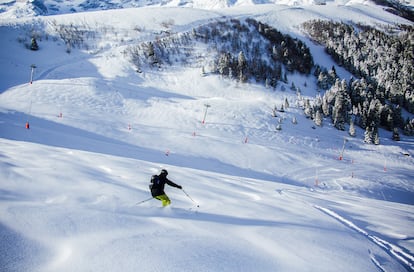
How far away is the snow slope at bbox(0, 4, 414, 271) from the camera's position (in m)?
3.91

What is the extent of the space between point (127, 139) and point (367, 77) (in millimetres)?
88326

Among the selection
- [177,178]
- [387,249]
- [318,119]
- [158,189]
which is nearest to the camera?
[158,189]

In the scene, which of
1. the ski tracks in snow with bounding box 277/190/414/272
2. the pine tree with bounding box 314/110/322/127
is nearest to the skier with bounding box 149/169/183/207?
the ski tracks in snow with bounding box 277/190/414/272

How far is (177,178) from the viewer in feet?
33.4

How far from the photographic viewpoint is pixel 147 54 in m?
58.2

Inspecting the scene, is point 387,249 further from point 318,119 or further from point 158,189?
point 318,119

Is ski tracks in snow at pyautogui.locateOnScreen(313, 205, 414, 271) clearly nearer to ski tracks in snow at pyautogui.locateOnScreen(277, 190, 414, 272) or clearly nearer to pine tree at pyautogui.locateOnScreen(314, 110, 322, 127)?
ski tracks in snow at pyautogui.locateOnScreen(277, 190, 414, 272)

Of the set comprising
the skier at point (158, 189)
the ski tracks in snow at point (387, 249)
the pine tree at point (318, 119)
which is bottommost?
the pine tree at point (318, 119)

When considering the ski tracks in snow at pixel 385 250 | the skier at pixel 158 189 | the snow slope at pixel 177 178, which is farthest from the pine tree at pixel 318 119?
the skier at pixel 158 189

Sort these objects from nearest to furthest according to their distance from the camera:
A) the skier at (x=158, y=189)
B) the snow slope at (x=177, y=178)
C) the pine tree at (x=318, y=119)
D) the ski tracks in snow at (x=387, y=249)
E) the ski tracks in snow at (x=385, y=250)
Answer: the snow slope at (x=177, y=178) < the ski tracks in snow at (x=385, y=250) < the ski tracks in snow at (x=387, y=249) < the skier at (x=158, y=189) < the pine tree at (x=318, y=119)

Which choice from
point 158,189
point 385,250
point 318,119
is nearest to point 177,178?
point 158,189

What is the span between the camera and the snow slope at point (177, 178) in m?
3.91

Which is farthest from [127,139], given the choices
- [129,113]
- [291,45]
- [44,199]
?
[291,45]

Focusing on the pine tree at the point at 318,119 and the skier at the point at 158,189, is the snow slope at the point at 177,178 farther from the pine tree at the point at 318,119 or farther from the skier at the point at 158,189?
the pine tree at the point at 318,119
